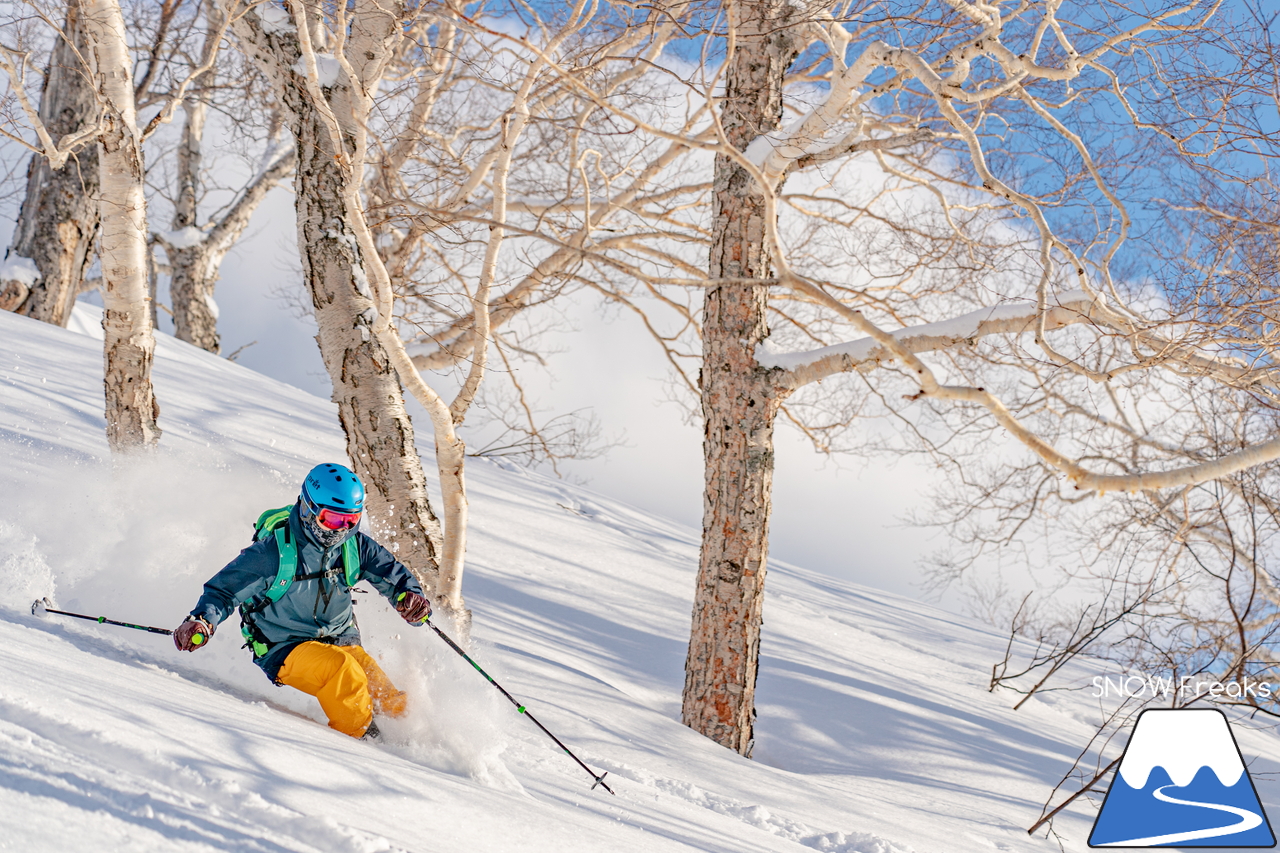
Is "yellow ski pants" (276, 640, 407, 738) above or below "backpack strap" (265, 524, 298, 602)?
below

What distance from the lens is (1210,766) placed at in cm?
536

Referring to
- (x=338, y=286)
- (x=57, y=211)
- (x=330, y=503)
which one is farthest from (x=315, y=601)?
(x=57, y=211)

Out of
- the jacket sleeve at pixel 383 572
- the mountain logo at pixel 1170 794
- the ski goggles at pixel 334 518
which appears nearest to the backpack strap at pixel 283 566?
the ski goggles at pixel 334 518

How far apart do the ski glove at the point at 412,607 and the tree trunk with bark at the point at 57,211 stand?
721 centimetres

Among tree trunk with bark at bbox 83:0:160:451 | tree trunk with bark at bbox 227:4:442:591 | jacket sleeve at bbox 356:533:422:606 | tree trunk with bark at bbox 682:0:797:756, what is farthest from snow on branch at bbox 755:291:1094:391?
tree trunk with bark at bbox 83:0:160:451

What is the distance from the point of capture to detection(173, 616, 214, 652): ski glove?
3074 mm

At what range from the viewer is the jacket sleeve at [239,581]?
327cm

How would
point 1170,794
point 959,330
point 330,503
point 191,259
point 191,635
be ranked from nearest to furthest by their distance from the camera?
point 191,635 → point 330,503 → point 959,330 → point 1170,794 → point 191,259

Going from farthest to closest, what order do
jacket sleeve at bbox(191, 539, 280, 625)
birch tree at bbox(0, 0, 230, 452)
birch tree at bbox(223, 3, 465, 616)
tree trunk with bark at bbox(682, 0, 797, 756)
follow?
1. tree trunk with bark at bbox(682, 0, 797, 756)
2. birch tree at bbox(0, 0, 230, 452)
3. birch tree at bbox(223, 3, 465, 616)
4. jacket sleeve at bbox(191, 539, 280, 625)

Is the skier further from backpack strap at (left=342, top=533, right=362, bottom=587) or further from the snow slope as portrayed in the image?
the snow slope

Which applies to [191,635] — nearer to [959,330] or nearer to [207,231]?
[959,330]

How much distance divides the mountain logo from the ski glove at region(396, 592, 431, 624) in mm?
4080

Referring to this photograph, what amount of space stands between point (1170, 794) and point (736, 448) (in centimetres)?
337

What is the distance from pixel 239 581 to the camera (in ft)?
11.1
